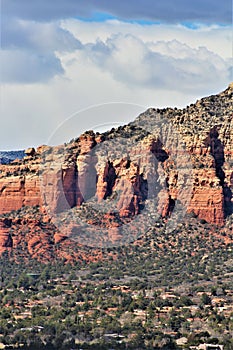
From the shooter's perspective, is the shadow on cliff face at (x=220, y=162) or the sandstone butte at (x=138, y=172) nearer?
the shadow on cliff face at (x=220, y=162)

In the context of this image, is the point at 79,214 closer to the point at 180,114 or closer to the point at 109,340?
the point at 180,114

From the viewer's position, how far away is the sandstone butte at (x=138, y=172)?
499 feet

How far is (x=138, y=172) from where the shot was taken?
503 feet

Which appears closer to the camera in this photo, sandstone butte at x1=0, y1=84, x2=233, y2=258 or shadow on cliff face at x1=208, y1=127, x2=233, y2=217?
shadow on cliff face at x1=208, y1=127, x2=233, y2=217

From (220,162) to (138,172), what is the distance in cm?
822

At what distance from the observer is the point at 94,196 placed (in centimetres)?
15600

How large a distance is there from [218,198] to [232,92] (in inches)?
529

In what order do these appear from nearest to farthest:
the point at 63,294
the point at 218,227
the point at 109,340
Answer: the point at 109,340
the point at 63,294
the point at 218,227

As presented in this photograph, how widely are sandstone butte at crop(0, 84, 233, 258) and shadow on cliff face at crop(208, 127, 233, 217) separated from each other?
0.32 ft

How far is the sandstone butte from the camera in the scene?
152 metres

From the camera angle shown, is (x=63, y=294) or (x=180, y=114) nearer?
(x=63, y=294)

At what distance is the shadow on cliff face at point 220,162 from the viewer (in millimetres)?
151875

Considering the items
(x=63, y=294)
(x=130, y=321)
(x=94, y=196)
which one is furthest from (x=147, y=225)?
(x=130, y=321)

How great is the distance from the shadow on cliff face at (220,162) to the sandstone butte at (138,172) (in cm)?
10
